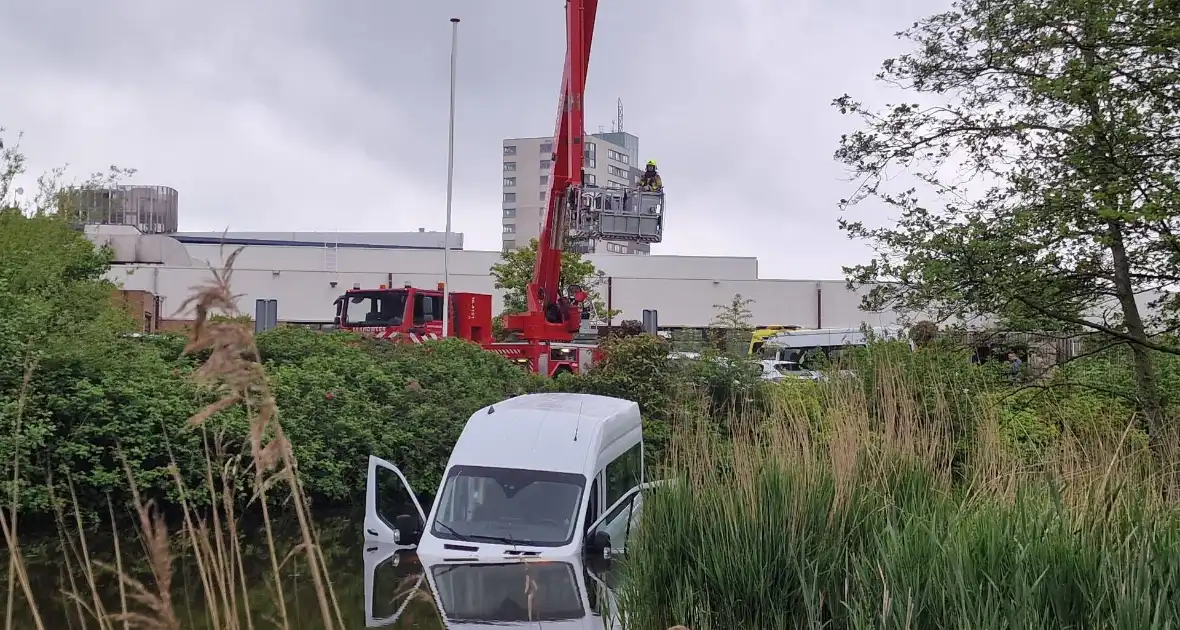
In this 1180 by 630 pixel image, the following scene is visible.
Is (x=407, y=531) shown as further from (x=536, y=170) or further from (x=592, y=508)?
(x=536, y=170)

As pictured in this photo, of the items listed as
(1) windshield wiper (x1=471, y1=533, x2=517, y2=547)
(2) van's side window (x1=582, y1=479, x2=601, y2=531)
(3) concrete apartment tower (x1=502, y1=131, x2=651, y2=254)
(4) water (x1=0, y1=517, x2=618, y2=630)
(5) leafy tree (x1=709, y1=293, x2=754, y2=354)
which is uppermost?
(3) concrete apartment tower (x1=502, y1=131, x2=651, y2=254)

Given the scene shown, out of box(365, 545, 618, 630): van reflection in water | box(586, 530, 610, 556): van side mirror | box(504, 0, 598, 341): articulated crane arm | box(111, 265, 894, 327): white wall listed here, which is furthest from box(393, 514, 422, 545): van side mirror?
A: box(111, 265, 894, 327): white wall

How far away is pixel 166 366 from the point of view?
14.7 m

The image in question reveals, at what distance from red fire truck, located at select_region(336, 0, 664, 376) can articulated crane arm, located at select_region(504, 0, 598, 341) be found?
0.02m

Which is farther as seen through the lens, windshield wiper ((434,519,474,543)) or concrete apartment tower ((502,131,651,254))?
concrete apartment tower ((502,131,651,254))

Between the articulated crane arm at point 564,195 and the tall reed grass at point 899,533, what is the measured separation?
14363mm

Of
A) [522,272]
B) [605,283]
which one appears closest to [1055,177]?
[522,272]

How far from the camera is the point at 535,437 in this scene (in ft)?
32.4

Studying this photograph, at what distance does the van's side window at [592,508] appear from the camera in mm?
9289

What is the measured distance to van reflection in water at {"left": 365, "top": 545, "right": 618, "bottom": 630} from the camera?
739 cm

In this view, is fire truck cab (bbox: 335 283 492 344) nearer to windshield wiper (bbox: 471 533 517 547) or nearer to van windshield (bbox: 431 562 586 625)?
windshield wiper (bbox: 471 533 517 547)

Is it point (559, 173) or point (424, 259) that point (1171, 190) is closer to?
point (559, 173)

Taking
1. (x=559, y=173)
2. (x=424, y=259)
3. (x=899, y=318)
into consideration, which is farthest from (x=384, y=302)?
(x=424, y=259)

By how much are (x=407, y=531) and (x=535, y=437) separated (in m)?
1.49
